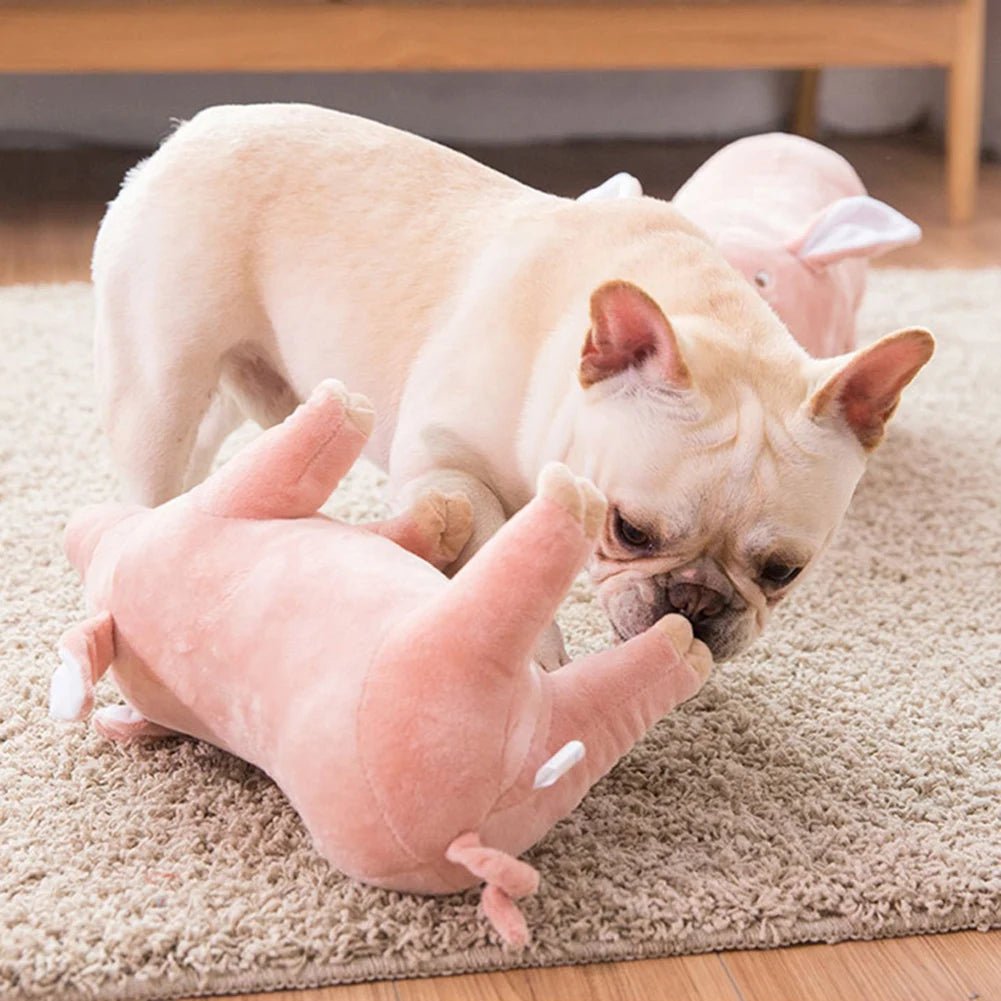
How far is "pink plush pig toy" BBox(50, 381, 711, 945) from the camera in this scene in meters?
0.97

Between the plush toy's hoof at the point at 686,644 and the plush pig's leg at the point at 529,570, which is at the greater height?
the plush pig's leg at the point at 529,570

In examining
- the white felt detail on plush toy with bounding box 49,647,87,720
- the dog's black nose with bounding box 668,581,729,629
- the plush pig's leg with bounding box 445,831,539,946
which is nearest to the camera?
the plush pig's leg with bounding box 445,831,539,946

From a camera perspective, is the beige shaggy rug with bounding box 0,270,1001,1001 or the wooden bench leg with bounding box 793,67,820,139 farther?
the wooden bench leg with bounding box 793,67,820,139

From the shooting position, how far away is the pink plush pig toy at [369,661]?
973mm

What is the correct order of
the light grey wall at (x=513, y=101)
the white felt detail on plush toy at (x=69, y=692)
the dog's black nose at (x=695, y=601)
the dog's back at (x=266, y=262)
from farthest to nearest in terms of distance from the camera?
the light grey wall at (x=513, y=101), the dog's back at (x=266, y=262), the dog's black nose at (x=695, y=601), the white felt detail on plush toy at (x=69, y=692)

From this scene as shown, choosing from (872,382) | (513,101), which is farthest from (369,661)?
(513,101)

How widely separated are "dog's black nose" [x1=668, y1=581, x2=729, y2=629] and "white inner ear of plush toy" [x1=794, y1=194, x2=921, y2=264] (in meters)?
0.79

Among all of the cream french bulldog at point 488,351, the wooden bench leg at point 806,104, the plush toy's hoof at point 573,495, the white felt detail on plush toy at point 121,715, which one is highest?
the plush toy's hoof at point 573,495

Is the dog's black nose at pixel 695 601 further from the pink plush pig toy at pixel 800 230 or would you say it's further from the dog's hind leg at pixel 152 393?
the pink plush pig toy at pixel 800 230

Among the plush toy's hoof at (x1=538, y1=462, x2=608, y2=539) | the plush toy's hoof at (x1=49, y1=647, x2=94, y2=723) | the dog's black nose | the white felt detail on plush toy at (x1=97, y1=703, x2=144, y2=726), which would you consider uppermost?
the plush toy's hoof at (x1=538, y1=462, x2=608, y2=539)

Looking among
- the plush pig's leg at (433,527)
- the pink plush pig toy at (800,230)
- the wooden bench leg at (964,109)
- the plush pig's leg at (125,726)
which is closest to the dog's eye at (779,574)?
the plush pig's leg at (433,527)

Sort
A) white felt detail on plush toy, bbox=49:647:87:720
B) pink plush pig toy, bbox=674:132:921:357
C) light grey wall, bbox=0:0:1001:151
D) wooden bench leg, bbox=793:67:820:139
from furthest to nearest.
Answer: wooden bench leg, bbox=793:67:820:139 → light grey wall, bbox=0:0:1001:151 → pink plush pig toy, bbox=674:132:921:357 → white felt detail on plush toy, bbox=49:647:87:720

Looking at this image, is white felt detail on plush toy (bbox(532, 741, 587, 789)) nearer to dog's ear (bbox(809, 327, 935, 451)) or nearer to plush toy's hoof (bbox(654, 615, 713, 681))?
plush toy's hoof (bbox(654, 615, 713, 681))

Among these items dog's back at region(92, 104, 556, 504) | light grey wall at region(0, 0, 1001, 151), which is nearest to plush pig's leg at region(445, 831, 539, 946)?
dog's back at region(92, 104, 556, 504)
